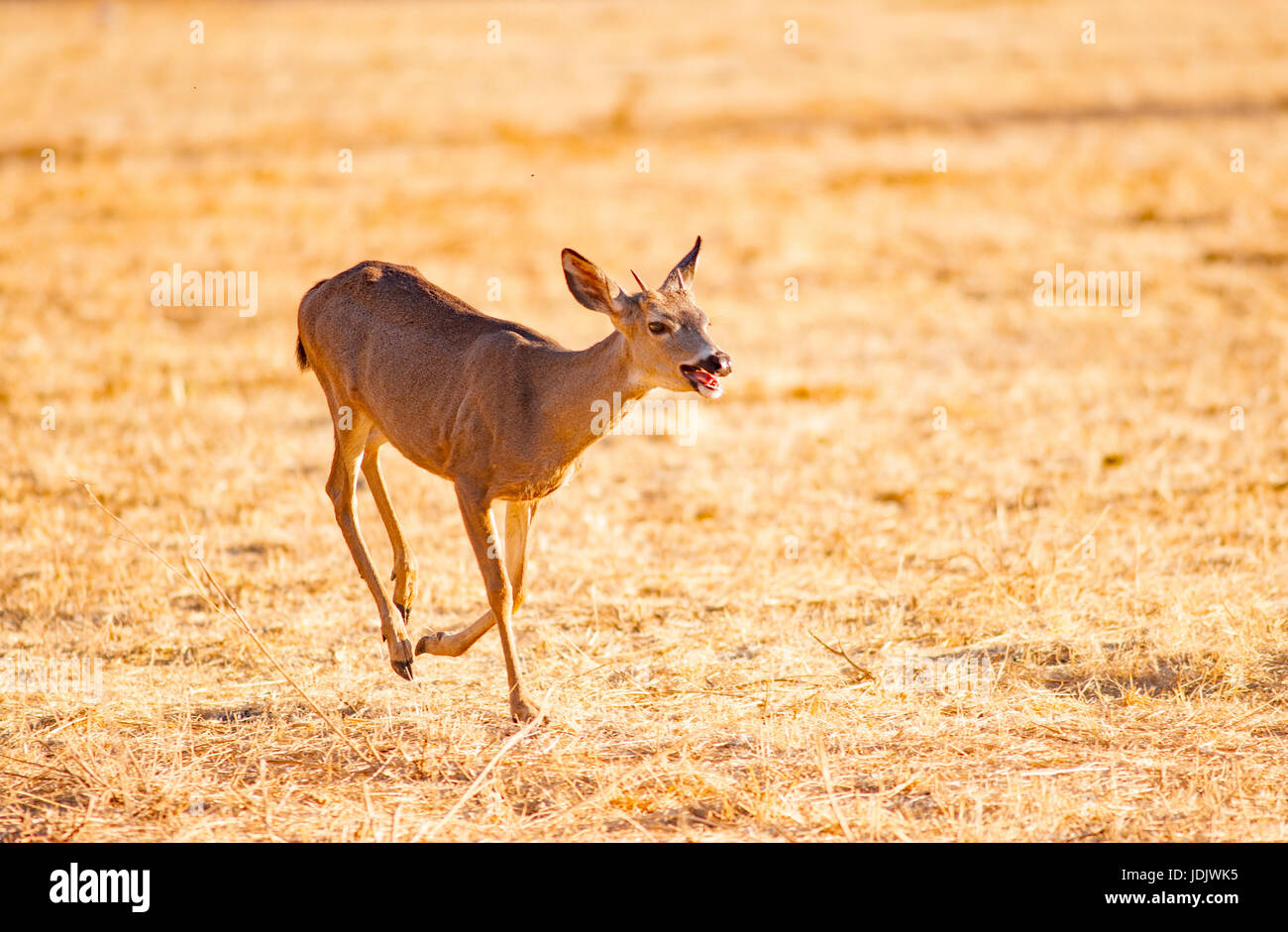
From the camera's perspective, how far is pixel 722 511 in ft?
32.0

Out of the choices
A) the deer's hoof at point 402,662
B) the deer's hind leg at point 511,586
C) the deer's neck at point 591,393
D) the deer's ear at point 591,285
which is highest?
the deer's ear at point 591,285

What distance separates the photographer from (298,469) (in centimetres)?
1073

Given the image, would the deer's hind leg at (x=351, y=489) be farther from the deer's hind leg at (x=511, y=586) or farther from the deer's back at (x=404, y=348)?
the deer's hind leg at (x=511, y=586)

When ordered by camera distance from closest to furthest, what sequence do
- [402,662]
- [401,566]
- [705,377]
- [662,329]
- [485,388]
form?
[705,377] → [662,329] → [485,388] → [402,662] → [401,566]

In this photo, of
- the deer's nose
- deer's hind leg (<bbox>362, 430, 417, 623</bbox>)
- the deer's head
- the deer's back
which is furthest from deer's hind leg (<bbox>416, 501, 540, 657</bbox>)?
the deer's nose

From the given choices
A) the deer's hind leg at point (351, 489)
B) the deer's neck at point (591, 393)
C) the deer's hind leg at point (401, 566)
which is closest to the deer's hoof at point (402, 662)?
the deer's hind leg at point (351, 489)

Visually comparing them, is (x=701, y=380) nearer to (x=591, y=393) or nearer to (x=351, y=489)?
(x=591, y=393)

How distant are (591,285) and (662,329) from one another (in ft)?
1.60

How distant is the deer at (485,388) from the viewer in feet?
20.4

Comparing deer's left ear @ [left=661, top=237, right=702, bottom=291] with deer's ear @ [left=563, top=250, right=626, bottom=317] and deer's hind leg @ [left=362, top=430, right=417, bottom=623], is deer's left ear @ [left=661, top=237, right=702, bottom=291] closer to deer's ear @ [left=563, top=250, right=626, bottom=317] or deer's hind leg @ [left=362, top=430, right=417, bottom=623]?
deer's ear @ [left=563, top=250, right=626, bottom=317]

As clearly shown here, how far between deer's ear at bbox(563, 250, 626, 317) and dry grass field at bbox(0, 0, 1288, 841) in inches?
71.2

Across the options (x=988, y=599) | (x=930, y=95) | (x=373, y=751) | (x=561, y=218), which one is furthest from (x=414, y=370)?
(x=930, y=95)

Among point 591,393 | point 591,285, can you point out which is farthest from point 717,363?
point 591,285
